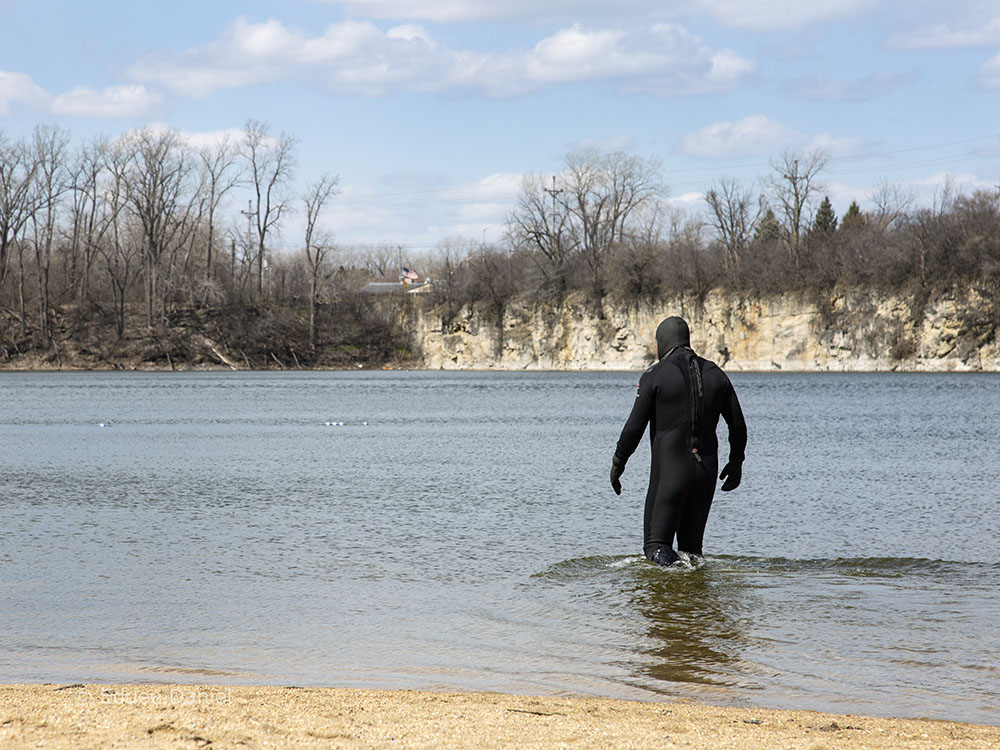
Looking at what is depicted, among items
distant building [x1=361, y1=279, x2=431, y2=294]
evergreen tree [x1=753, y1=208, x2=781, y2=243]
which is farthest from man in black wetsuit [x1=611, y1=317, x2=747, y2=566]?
distant building [x1=361, y1=279, x2=431, y2=294]

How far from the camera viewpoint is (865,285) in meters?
83.9

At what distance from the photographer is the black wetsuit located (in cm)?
905

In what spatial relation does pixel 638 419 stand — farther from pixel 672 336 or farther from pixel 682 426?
pixel 672 336

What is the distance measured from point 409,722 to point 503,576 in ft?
16.2

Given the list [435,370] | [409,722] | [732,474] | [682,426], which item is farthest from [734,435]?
[435,370]

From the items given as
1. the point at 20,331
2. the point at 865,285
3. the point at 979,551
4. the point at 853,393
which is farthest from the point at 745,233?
the point at 979,551

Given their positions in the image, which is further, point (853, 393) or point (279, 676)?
point (853, 393)

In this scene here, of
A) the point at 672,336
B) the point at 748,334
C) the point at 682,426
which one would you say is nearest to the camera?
the point at 682,426

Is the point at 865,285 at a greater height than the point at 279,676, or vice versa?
the point at 865,285

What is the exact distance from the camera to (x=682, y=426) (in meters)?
9.06

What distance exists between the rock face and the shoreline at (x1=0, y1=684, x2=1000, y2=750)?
7866 cm

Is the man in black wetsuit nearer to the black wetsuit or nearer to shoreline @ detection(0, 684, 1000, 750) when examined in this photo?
the black wetsuit

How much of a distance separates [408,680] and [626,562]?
443 cm

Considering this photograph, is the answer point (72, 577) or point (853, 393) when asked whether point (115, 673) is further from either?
point (853, 393)
